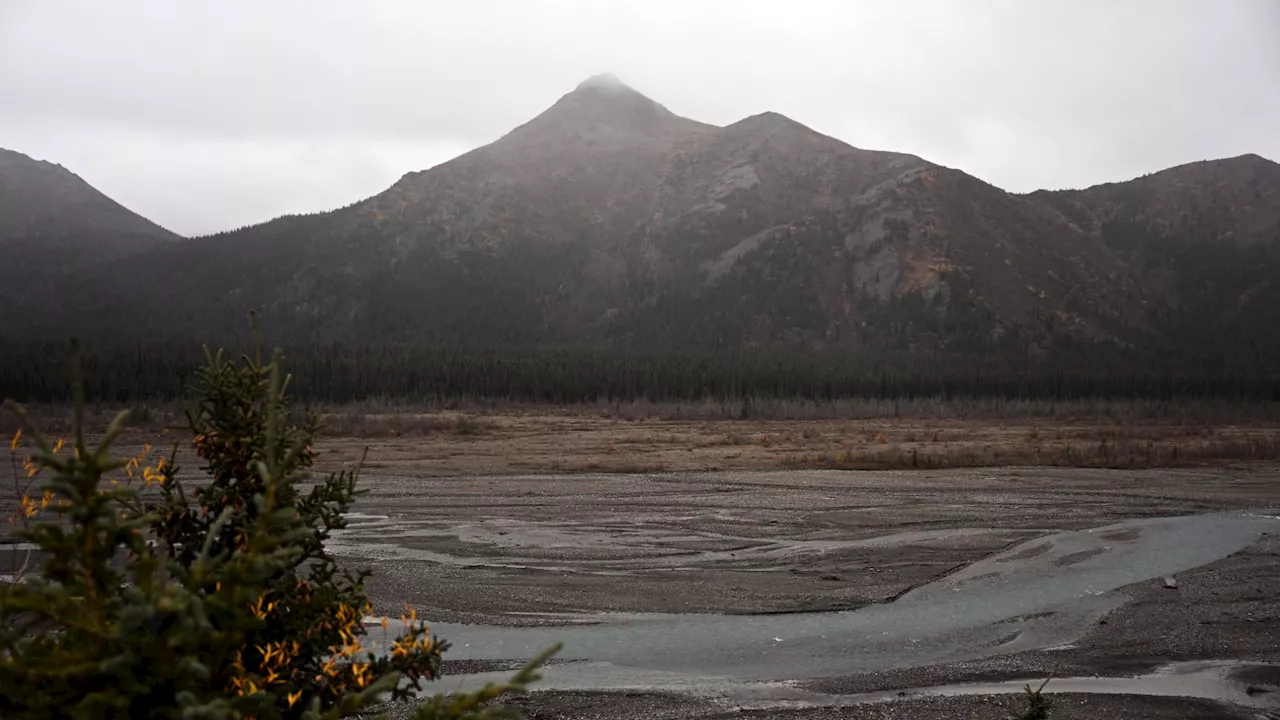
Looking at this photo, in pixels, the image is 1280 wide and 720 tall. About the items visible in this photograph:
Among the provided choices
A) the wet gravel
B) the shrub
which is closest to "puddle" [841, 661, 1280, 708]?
A: the wet gravel

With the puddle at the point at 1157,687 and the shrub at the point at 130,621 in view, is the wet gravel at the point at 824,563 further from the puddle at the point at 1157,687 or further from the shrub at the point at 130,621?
the shrub at the point at 130,621

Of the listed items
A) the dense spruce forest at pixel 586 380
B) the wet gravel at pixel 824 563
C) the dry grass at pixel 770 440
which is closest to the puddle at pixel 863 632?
the wet gravel at pixel 824 563

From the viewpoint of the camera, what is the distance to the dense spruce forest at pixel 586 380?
6919 cm

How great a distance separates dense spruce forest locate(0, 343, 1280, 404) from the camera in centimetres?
6919

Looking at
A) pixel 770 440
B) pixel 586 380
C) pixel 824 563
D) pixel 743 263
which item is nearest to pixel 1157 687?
pixel 824 563

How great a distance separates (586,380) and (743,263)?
6732 cm

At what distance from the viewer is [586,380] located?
77.5 metres

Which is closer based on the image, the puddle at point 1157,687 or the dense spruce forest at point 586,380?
the puddle at point 1157,687

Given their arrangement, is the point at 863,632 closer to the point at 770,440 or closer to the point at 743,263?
the point at 770,440

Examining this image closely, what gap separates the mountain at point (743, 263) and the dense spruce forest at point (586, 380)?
3103cm

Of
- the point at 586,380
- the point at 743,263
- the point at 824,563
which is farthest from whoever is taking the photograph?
the point at 743,263

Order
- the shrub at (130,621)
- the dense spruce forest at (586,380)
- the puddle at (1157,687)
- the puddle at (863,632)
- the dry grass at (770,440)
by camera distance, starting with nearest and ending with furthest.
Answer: the shrub at (130,621) → the puddle at (1157,687) → the puddle at (863,632) → the dry grass at (770,440) → the dense spruce forest at (586,380)

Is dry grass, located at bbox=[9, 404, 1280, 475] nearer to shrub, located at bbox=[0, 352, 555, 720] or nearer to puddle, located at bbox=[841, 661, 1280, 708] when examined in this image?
puddle, located at bbox=[841, 661, 1280, 708]

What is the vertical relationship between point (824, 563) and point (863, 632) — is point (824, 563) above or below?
above
